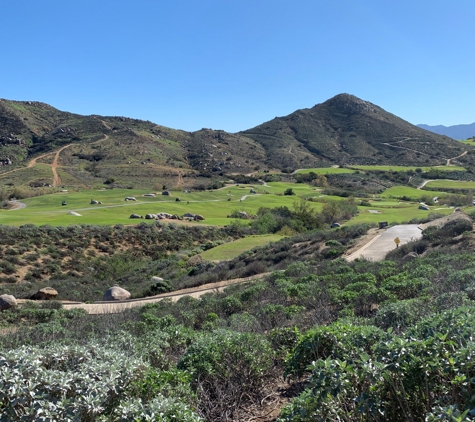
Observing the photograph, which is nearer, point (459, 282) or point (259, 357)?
point (259, 357)

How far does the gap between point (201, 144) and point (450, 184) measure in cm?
6594

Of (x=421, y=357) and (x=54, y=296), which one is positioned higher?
(x=421, y=357)

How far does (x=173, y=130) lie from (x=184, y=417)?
125907mm

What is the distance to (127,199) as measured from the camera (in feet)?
173

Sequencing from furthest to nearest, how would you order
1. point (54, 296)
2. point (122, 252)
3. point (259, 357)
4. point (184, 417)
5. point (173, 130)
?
point (173, 130) < point (122, 252) < point (54, 296) < point (259, 357) < point (184, 417)

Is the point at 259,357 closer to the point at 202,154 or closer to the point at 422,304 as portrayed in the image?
the point at 422,304

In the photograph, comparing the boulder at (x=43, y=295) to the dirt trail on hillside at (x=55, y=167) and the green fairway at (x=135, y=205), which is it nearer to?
the green fairway at (x=135, y=205)

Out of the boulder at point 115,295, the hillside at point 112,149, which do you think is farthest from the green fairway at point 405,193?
the boulder at point 115,295

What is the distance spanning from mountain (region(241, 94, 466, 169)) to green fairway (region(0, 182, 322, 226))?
138 ft

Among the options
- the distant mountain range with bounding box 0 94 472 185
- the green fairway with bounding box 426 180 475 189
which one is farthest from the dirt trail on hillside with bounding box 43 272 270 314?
the green fairway with bounding box 426 180 475 189

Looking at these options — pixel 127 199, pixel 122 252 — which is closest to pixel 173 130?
pixel 127 199

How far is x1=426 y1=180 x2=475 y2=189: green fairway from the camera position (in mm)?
65125

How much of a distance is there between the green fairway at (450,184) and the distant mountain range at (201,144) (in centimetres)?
2489

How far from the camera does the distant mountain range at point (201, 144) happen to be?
82.9m
